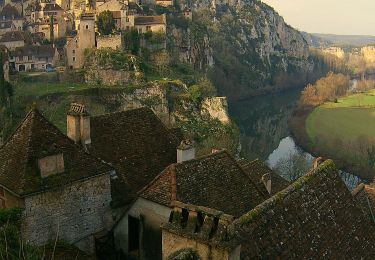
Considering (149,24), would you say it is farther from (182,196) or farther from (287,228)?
(287,228)

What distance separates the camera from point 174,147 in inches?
918

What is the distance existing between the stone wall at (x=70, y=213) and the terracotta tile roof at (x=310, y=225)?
844 centimetres

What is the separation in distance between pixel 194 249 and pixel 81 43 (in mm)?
70044

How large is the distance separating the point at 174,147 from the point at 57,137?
6.06 meters

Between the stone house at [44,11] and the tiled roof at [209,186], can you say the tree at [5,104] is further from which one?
the stone house at [44,11]

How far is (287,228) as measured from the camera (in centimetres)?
1135

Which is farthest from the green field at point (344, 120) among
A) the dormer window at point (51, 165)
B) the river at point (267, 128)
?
the dormer window at point (51, 165)

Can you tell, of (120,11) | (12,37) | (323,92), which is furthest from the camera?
(323,92)

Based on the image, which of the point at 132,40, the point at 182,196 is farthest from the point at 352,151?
the point at 182,196

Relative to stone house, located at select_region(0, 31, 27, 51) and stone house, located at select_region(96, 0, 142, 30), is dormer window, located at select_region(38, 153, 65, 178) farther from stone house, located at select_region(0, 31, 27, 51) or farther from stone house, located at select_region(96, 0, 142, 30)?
stone house, located at select_region(0, 31, 27, 51)

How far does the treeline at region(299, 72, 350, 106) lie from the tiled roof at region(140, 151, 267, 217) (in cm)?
9833

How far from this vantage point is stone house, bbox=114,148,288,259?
1680 cm

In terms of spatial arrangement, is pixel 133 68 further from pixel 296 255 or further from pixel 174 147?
pixel 296 255

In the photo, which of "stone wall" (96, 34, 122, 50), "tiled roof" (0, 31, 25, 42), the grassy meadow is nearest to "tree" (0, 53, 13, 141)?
"stone wall" (96, 34, 122, 50)
